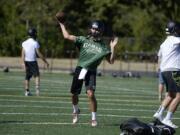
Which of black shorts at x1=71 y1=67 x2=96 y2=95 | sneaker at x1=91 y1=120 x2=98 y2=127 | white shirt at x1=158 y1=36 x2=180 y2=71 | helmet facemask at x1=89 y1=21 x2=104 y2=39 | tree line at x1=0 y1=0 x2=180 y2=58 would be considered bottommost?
sneaker at x1=91 y1=120 x2=98 y2=127

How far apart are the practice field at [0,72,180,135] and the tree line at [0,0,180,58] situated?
975 inches

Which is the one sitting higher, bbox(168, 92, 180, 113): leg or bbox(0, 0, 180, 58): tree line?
bbox(0, 0, 180, 58): tree line

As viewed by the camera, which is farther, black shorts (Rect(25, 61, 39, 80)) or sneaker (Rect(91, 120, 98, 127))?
black shorts (Rect(25, 61, 39, 80))

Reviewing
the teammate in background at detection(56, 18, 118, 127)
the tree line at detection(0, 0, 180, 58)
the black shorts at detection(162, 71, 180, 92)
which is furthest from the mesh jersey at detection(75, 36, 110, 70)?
the tree line at detection(0, 0, 180, 58)

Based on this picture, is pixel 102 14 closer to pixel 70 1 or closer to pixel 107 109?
pixel 70 1

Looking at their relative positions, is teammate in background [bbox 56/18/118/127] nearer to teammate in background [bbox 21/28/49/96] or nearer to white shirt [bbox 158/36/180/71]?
white shirt [bbox 158/36/180/71]

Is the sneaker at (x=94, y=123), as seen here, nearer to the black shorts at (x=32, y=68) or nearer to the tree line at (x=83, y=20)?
the black shorts at (x=32, y=68)

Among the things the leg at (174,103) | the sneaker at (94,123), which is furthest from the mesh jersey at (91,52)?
the leg at (174,103)

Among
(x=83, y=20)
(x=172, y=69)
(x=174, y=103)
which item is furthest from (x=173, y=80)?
(x=83, y=20)

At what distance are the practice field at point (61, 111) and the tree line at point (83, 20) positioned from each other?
24770mm

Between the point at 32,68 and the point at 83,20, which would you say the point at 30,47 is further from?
the point at 83,20

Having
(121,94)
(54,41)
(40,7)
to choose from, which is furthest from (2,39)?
(121,94)

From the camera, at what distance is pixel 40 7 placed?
184 feet

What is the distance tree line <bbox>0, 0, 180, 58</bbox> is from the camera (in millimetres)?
48719
